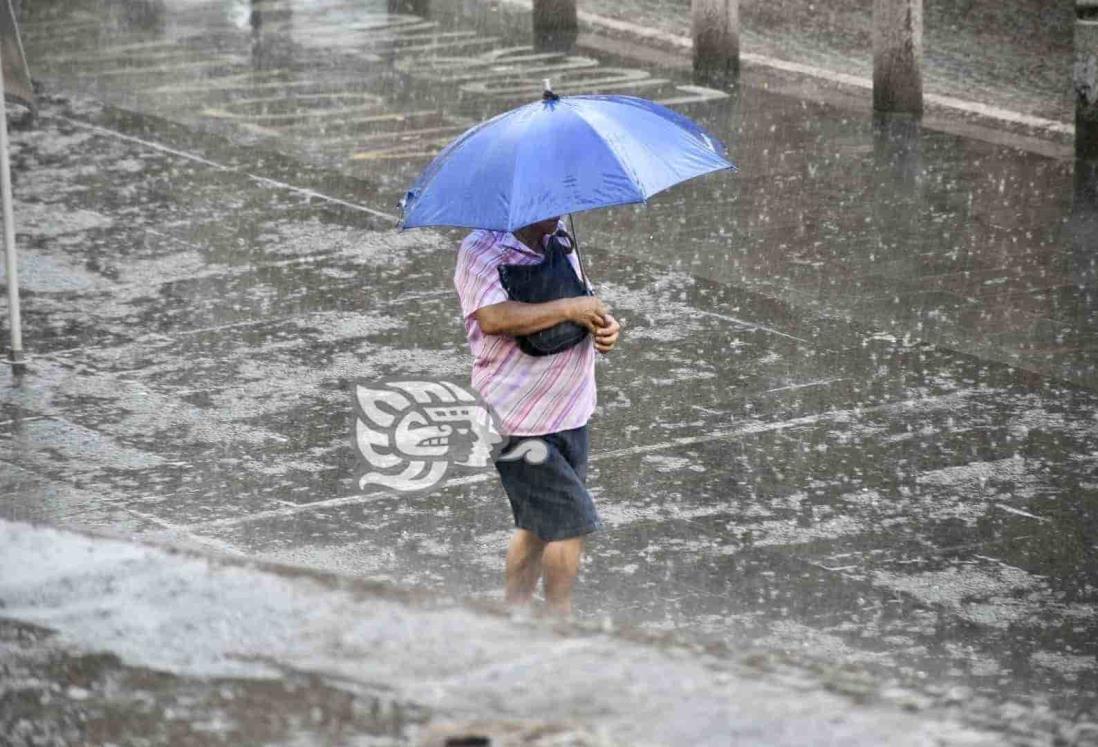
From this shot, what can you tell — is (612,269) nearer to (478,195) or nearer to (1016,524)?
(1016,524)

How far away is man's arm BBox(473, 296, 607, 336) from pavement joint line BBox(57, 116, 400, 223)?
615 cm

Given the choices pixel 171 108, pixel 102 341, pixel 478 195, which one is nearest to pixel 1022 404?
pixel 478 195

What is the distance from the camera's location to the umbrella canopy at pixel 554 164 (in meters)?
5.39

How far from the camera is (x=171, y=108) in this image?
15.2 meters

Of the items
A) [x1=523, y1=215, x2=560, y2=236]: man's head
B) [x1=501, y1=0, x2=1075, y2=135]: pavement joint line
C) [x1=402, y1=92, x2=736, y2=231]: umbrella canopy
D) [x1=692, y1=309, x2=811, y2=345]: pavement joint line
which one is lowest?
[x1=692, y1=309, x2=811, y2=345]: pavement joint line

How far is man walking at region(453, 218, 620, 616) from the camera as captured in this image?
18.1ft

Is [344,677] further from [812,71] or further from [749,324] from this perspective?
[812,71]

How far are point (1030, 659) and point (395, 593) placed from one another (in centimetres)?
247

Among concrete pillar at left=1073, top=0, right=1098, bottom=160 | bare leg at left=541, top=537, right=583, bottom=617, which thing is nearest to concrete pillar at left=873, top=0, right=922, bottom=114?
concrete pillar at left=1073, top=0, right=1098, bottom=160

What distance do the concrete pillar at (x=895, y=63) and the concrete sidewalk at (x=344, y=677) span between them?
1115cm

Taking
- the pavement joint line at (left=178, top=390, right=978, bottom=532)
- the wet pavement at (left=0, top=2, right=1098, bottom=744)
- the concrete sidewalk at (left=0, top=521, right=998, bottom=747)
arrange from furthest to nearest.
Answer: the pavement joint line at (left=178, top=390, right=978, bottom=532), the wet pavement at (left=0, top=2, right=1098, bottom=744), the concrete sidewalk at (left=0, top=521, right=998, bottom=747)

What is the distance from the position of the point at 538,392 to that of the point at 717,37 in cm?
1136

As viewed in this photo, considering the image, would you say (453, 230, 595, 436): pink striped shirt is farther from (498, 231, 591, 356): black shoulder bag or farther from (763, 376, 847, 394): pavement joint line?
(763, 376, 847, 394): pavement joint line

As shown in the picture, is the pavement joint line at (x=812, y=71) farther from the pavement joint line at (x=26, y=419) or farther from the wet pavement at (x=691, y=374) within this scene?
the pavement joint line at (x=26, y=419)
